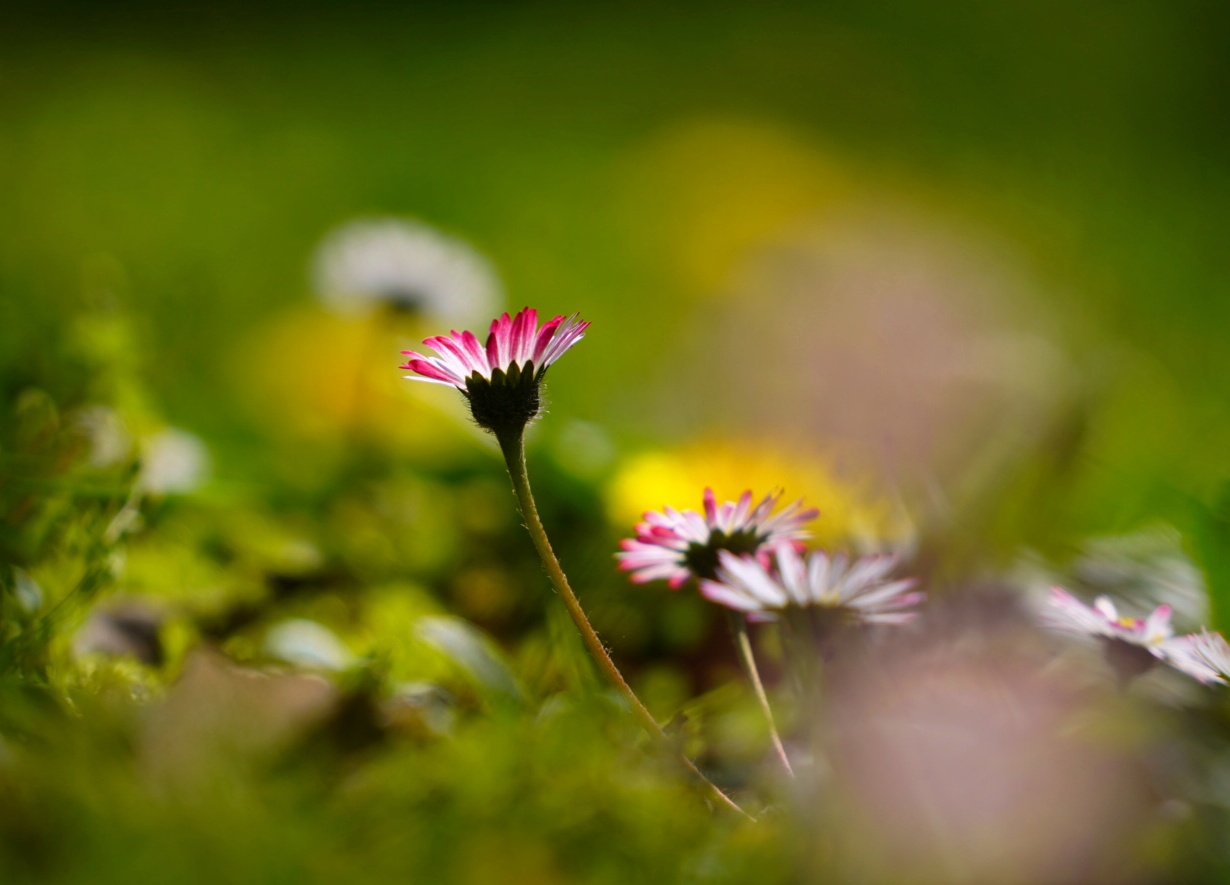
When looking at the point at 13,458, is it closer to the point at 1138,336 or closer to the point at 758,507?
the point at 758,507

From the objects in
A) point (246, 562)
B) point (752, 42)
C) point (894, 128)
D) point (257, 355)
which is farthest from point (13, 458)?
point (752, 42)

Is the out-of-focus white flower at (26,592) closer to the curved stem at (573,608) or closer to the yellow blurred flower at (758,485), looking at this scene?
the curved stem at (573,608)

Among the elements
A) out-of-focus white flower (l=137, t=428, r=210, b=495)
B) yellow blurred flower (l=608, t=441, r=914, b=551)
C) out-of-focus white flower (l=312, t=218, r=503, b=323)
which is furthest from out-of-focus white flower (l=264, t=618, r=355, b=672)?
out-of-focus white flower (l=312, t=218, r=503, b=323)

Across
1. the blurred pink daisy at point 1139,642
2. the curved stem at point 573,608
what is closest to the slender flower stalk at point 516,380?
the curved stem at point 573,608

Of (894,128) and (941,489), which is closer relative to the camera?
(941,489)

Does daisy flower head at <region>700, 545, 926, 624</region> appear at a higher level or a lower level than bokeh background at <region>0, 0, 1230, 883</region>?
lower

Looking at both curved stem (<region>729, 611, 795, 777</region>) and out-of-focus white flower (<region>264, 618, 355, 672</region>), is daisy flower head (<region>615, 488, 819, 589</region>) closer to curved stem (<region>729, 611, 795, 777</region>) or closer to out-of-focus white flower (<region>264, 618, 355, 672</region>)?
curved stem (<region>729, 611, 795, 777</region>)
